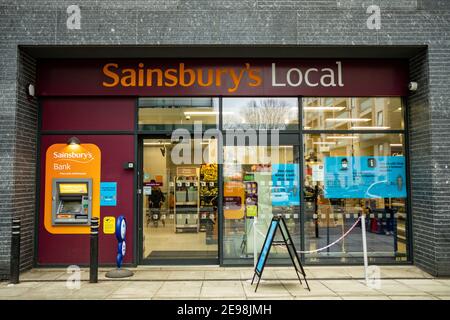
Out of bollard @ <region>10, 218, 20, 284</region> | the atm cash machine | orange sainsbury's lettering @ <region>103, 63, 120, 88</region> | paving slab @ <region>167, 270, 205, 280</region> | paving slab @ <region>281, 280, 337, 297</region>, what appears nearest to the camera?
paving slab @ <region>281, 280, 337, 297</region>

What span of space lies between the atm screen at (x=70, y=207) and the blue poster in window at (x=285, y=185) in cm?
418

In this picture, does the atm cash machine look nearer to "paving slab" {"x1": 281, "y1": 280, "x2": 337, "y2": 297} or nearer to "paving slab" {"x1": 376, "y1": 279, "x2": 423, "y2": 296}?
"paving slab" {"x1": 281, "y1": 280, "x2": 337, "y2": 297}

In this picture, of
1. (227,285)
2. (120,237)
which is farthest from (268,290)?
(120,237)

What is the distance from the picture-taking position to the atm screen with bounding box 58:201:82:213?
8.47 metres

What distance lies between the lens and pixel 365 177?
345 inches

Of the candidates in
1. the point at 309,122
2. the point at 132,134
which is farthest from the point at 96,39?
the point at 309,122

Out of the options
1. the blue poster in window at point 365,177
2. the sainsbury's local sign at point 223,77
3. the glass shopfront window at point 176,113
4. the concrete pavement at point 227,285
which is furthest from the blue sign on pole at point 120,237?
the blue poster in window at point 365,177

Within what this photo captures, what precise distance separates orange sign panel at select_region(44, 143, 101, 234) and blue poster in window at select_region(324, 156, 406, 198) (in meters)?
4.99

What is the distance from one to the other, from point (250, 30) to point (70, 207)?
5.27 m

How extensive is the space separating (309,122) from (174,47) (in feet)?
10.8

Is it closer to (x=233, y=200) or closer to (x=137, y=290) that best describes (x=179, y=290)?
(x=137, y=290)

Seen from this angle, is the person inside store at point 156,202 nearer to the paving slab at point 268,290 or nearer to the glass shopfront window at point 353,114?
the paving slab at point 268,290

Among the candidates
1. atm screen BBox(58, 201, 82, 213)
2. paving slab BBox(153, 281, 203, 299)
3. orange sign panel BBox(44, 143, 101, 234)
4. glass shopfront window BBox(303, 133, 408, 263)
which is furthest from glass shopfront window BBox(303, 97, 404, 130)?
atm screen BBox(58, 201, 82, 213)

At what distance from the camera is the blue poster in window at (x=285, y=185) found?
873 centimetres
